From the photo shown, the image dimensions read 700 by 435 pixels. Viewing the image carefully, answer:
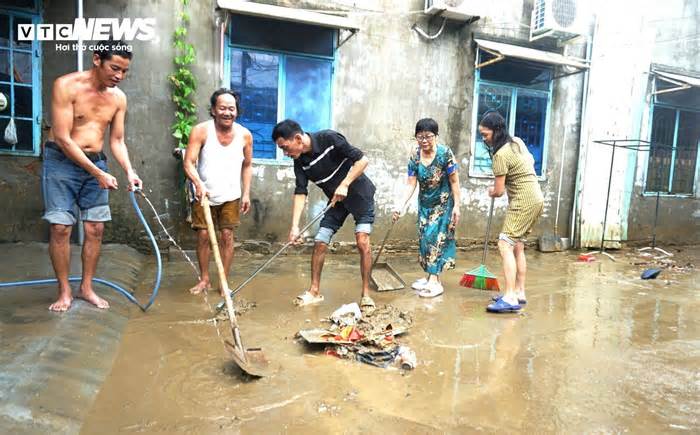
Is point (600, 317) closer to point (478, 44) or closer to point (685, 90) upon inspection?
point (478, 44)

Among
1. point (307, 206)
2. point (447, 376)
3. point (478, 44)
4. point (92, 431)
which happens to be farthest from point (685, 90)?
point (92, 431)

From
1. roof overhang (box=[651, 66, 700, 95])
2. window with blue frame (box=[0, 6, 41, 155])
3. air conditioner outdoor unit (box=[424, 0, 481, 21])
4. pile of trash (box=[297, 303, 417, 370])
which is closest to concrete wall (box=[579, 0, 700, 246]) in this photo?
roof overhang (box=[651, 66, 700, 95])

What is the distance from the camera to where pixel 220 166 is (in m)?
3.77

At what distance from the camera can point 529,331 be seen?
3.30 metres

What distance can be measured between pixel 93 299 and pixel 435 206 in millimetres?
2871

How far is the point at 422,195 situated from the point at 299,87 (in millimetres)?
2518

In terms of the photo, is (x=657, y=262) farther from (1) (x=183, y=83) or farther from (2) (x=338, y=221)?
(1) (x=183, y=83)

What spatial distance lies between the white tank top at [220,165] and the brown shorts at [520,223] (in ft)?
7.68

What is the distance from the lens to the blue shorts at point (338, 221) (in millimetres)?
3850

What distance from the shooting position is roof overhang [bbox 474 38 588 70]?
21.0ft

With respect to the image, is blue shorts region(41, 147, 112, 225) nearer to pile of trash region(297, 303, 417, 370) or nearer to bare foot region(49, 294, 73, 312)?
bare foot region(49, 294, 73, 312)

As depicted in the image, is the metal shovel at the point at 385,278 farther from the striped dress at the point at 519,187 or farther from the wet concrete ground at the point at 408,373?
the striped dress at the point at 519,187

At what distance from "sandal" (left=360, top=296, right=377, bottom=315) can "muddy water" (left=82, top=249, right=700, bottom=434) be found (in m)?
0.22

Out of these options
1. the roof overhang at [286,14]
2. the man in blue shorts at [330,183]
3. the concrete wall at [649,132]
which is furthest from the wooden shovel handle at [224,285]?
the concrete wall at [649,132]
